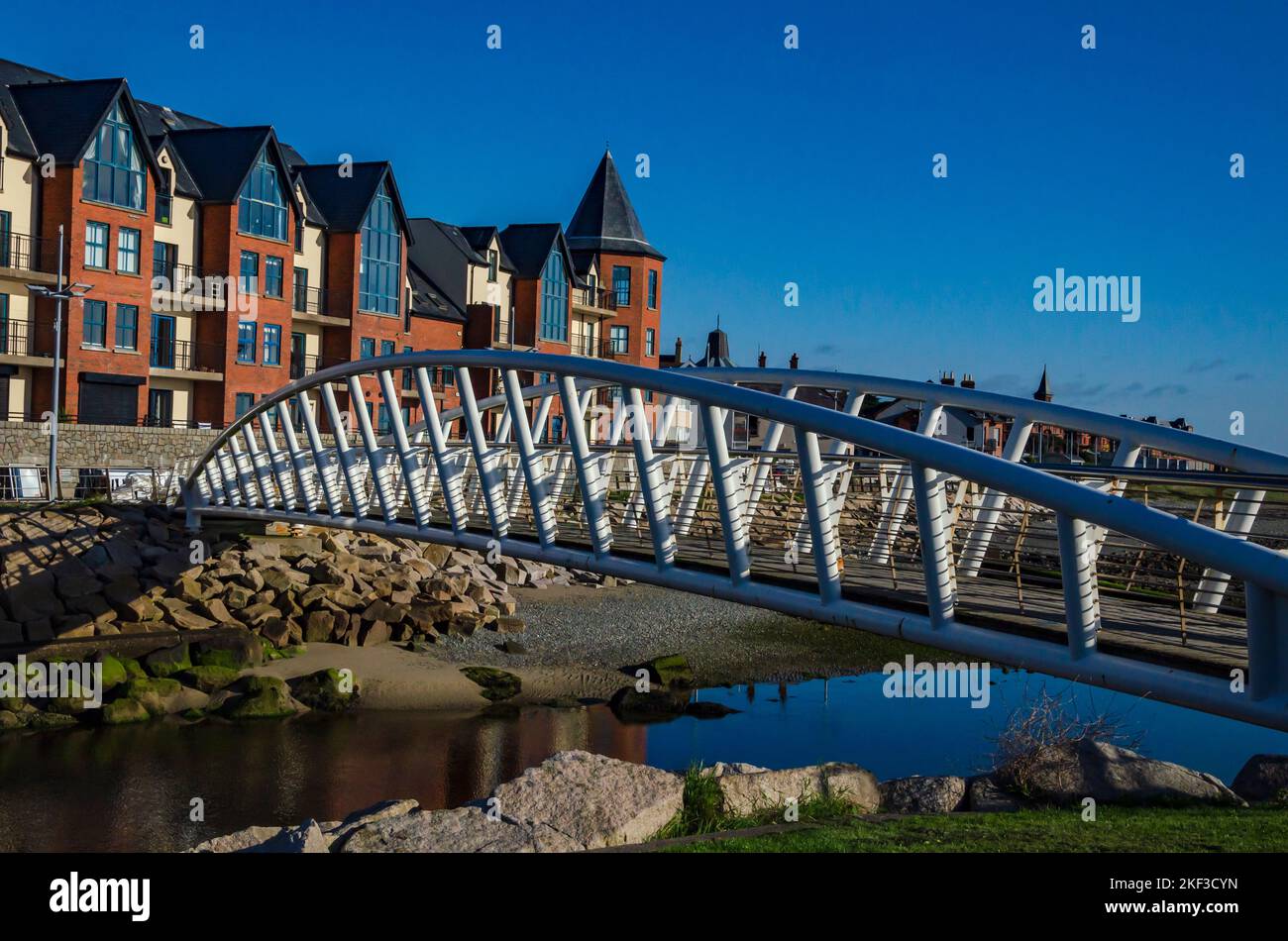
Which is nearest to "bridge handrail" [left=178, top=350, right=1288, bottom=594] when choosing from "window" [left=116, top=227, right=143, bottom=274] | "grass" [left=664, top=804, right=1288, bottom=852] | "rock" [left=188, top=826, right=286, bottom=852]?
"grass" [left=664, top=804, right=1288, bottom=852]

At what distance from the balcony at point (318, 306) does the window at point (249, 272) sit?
7.54ft

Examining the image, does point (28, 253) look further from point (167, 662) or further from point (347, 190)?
point (167, 662)

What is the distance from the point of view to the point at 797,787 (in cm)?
1268

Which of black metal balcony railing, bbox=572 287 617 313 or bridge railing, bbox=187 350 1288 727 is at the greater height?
black metal balcony railing, bbox=572 287 617 313

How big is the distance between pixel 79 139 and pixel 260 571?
→ 18945 mm

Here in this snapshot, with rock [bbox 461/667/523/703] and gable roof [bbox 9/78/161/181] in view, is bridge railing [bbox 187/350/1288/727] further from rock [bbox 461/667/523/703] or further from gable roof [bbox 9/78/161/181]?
gable roof [bbox 9/78/161/181]

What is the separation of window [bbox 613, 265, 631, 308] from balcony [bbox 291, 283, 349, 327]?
63.4ft

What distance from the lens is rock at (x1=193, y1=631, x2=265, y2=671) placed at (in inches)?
939

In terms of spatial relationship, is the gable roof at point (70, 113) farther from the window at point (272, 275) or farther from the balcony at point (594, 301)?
the balcony at point (594, 301)

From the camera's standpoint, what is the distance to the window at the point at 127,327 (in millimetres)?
40531

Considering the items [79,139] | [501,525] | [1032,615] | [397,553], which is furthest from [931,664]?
[79,139]

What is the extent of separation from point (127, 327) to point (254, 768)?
1033 inches

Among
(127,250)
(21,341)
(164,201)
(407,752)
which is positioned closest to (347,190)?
(164,201)

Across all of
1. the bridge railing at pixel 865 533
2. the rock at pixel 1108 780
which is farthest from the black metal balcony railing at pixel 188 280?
the rock at pixel 1108 780
